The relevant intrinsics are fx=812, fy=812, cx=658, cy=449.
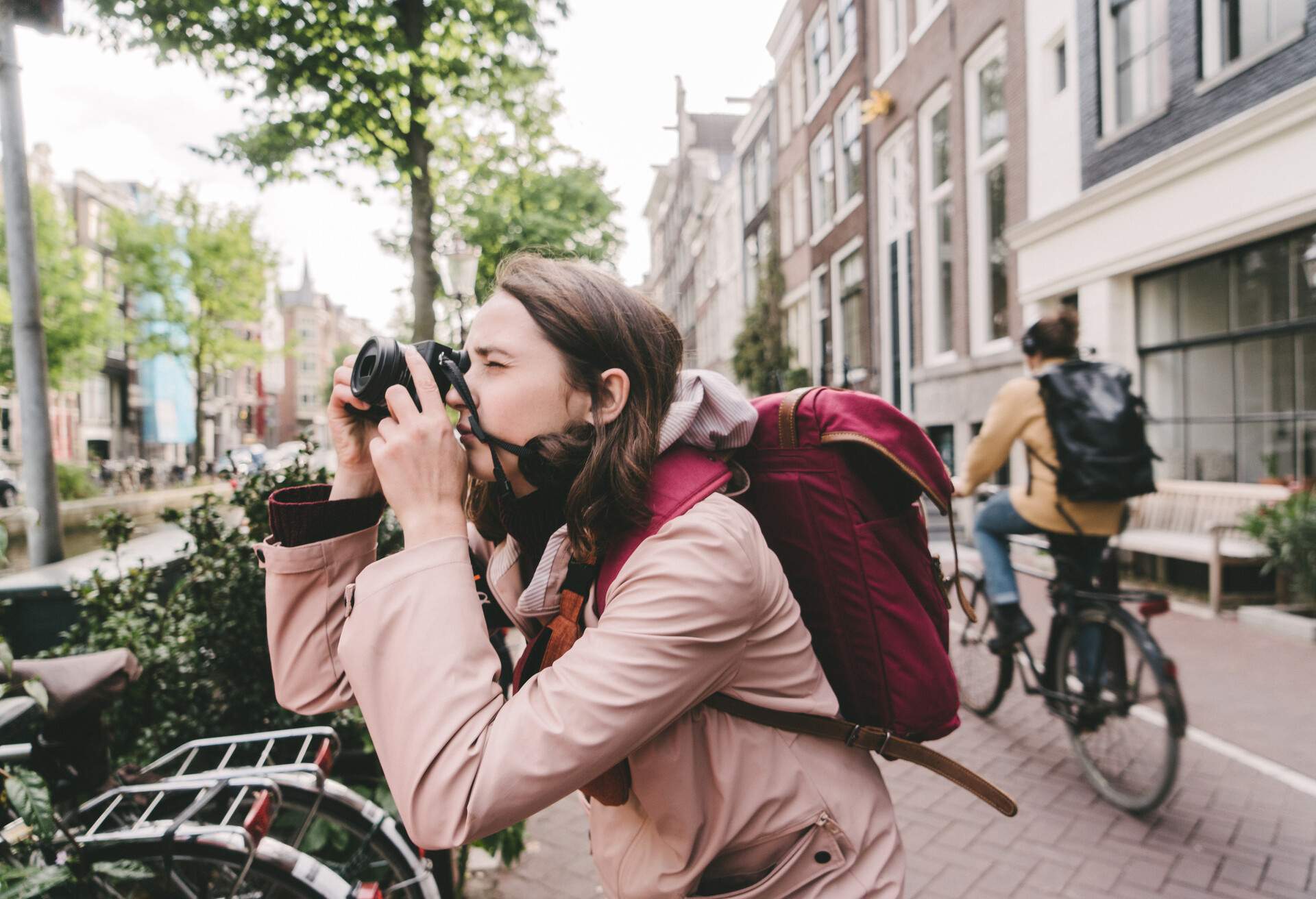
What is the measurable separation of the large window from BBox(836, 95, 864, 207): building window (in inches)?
326

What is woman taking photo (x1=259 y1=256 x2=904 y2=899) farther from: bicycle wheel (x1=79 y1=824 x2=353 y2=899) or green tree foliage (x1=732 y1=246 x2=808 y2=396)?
green tree foliage (x1=732 y1=246 x2=808 y2=396)

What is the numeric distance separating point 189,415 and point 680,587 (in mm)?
49527

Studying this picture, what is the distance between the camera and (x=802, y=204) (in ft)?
65.0

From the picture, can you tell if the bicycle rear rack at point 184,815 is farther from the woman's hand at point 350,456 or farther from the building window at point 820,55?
the building window at point 820,55

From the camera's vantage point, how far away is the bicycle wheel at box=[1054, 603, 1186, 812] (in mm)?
3043

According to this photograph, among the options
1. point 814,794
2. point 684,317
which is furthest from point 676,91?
point 814,794

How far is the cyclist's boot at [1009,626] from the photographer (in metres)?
3.80

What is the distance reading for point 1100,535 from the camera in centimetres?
350

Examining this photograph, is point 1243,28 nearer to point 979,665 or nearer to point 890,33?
point 979,665

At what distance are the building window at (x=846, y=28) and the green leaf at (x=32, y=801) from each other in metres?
16.7

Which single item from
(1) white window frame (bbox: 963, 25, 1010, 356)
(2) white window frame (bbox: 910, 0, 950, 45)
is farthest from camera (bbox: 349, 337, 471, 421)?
(2) white window frame (bbox: 910, 0, 950, 45)

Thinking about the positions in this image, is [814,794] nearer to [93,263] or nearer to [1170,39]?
[1170,39]

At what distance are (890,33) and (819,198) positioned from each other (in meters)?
4.73

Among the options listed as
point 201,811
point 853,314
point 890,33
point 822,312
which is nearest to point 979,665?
point 201,811
